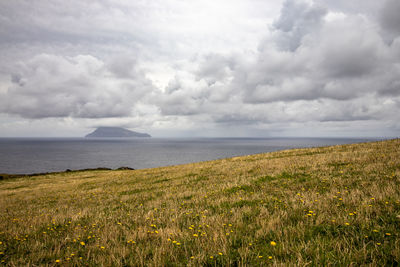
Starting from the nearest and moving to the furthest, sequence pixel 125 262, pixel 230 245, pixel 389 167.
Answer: pixel 125 262, pixel 230 245, pixel 389 167

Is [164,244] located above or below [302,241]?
below

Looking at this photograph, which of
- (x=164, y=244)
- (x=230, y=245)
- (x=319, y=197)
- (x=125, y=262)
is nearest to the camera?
(x=125, y=262)

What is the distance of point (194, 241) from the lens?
4.64m

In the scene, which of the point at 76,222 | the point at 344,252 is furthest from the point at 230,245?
the point at 76,222

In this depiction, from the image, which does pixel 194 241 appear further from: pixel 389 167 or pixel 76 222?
pixel 389 167

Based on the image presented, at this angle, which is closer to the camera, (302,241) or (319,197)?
(302,241)

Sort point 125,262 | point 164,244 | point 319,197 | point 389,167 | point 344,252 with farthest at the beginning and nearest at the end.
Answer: point 389,167 → point 319,197 → point 164,244 → point 125,262 → point 344,252

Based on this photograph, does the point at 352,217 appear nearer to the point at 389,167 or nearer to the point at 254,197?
the point at 254,197

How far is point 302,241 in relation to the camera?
404 cm

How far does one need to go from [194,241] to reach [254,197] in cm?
400

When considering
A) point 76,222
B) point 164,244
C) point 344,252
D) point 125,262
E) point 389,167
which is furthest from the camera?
point 389,167

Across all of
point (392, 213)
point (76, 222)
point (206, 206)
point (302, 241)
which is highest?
point (392, 213)

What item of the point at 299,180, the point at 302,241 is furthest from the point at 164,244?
the point at 299,180

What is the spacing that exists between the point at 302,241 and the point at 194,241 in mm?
2386
